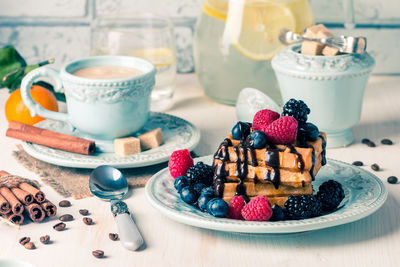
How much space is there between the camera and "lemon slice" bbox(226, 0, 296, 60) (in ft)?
4.22

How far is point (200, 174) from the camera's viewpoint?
0.90m

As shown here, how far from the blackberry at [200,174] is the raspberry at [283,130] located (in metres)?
0.11

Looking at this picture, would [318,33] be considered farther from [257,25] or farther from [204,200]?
[204,200]

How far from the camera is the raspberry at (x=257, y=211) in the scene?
79 cm

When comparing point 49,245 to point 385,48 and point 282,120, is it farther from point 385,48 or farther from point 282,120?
point 385,48

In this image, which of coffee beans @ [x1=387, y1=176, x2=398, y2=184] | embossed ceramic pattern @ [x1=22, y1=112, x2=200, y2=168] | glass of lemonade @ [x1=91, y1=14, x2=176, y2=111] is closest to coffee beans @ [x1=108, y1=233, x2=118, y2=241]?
embossed ceramic pattern @ [x1=22, y1=112, x2=200, y2=168]

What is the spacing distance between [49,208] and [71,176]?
0.49 ft

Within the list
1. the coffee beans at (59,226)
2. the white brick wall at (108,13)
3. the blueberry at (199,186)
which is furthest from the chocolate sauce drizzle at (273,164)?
the white brick wall at (108,13)

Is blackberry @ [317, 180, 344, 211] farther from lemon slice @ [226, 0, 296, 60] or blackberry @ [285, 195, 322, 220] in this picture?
lemon slice @ [226, 0, 296, 60]

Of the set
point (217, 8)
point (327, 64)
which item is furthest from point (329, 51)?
point (217, 8)

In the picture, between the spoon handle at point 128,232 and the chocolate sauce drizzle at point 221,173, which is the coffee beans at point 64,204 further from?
the chocolate sauce drizzle at point 221,173

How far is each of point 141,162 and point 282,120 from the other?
0.29m

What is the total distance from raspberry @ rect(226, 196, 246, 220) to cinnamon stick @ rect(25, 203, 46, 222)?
0.28 meters

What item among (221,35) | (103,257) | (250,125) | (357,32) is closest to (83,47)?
(221,35)
